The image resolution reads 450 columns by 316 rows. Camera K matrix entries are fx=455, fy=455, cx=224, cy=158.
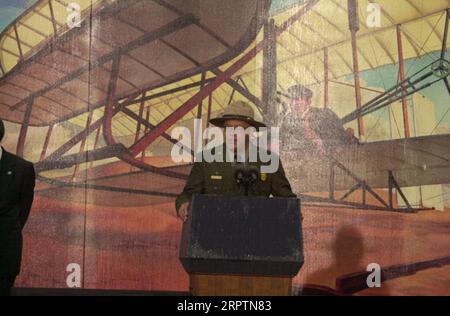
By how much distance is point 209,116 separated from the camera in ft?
11.7

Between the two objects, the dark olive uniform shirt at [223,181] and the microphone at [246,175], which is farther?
the dark olive uniform shirt at [223,181]

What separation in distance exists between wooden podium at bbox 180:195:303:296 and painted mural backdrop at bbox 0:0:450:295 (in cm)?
149

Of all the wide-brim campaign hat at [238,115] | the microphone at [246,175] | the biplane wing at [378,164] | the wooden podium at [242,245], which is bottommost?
the wooden podium at [242,245]

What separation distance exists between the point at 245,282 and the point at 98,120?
6.82 ft

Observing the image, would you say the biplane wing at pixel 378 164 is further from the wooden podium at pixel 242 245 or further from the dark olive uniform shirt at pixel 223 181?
the wooden podium at pixel 242 245

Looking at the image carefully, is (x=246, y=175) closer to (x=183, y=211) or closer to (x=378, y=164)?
(x=183, y=211)

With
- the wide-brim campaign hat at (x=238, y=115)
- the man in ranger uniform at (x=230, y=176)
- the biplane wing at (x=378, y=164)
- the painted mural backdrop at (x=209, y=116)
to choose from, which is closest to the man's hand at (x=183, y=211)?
the man in ranger uniform at (x=230, y=176)

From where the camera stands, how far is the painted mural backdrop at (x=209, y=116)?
341cm

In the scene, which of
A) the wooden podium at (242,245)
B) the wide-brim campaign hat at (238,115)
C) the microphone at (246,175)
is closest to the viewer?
the wooden podium at (242,245)

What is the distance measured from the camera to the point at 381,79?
11.6 ft

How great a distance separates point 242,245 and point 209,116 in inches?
70.2

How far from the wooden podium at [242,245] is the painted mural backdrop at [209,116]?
1.49m

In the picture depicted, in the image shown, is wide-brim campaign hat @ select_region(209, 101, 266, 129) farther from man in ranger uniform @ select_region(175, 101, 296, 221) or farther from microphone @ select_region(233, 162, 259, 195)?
microphone @ select_region(233, 162, 259, 195)

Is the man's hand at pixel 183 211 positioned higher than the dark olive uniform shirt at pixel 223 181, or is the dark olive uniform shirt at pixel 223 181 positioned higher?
the dark olive uniform shirt at pixel 223 181
